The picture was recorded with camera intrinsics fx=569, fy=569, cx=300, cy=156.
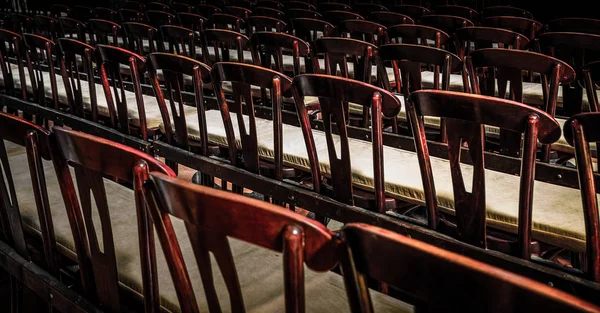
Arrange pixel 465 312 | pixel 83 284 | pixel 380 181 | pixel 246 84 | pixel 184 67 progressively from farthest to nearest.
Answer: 1. pixel 184 67
2. pixel 246 84
3. pixel 380 181
4. pixel 83 284
5. pixel 465 312

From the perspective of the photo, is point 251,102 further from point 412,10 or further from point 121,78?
point 412,10

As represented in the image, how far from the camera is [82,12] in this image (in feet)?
19.6

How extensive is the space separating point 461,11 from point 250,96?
11.4 ft

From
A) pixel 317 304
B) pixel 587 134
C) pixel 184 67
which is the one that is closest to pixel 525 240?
pixel 587 134

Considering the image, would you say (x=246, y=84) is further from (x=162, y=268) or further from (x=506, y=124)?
(x=506, y=124)

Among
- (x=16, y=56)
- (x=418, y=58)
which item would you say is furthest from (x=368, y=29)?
(x=16, y=56)

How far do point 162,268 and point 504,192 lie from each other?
1.21 m

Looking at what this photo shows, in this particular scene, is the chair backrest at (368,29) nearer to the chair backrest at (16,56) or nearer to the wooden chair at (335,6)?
the wooden chair at (335,6)

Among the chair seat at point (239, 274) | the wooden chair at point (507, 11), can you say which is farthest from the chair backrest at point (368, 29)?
the chair seat at point (239, 274)

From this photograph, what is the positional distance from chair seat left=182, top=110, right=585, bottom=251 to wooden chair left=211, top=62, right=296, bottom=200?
17 centimetres

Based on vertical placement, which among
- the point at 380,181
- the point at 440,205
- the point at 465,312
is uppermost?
the point at 465,312

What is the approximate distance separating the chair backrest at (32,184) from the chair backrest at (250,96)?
77cm

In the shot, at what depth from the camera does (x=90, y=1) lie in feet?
31.9

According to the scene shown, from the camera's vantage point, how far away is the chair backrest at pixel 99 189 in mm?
1250
